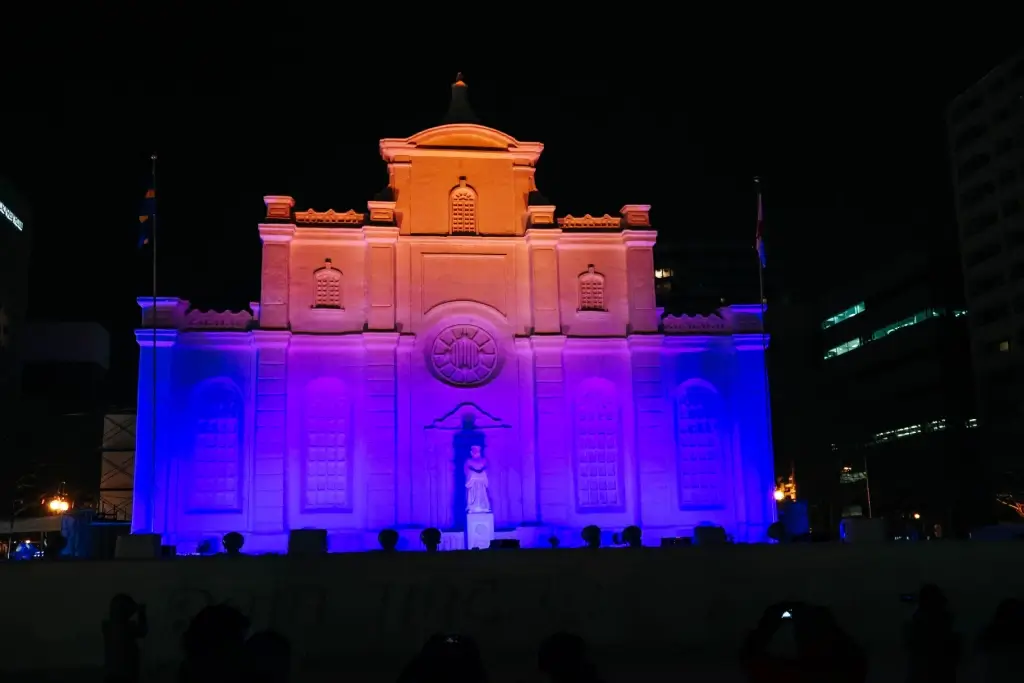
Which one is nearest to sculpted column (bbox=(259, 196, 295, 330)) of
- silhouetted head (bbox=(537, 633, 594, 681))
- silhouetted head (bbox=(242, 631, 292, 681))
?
silhouetted head (bbox=(242, 631, 292, 681))

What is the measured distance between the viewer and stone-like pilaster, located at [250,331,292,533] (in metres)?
34.8

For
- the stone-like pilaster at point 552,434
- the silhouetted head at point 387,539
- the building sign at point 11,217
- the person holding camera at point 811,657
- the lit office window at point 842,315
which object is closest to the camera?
the person holding camera at point 811,657

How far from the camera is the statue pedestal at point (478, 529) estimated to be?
112 ft

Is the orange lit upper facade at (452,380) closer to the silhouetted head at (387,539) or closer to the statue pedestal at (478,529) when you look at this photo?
the statue pedestal at (478,529)

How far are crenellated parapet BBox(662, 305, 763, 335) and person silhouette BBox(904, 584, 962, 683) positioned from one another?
29.6 m

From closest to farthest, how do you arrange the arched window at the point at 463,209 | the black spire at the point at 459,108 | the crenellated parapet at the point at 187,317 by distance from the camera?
the crenellated parapet at the point at 187,317 → the arched window at the point at 463,209 → the black spire at the point at 459,108

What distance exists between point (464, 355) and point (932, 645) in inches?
1149

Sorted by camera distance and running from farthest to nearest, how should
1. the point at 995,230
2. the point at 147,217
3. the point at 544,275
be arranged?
the point at 995,230 < the point at 544,275 < the point at 147,217

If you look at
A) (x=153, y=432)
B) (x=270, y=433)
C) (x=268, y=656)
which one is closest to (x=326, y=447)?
(x=270, y=433)

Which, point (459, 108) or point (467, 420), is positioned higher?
point (459, 108)

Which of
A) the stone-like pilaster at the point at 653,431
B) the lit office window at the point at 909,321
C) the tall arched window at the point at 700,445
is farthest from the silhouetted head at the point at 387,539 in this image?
the lit office window at the point at 909,321

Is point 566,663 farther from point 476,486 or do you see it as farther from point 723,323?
point 723,323

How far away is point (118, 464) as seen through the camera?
54062 mm

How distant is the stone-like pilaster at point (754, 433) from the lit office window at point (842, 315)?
4749 cm
